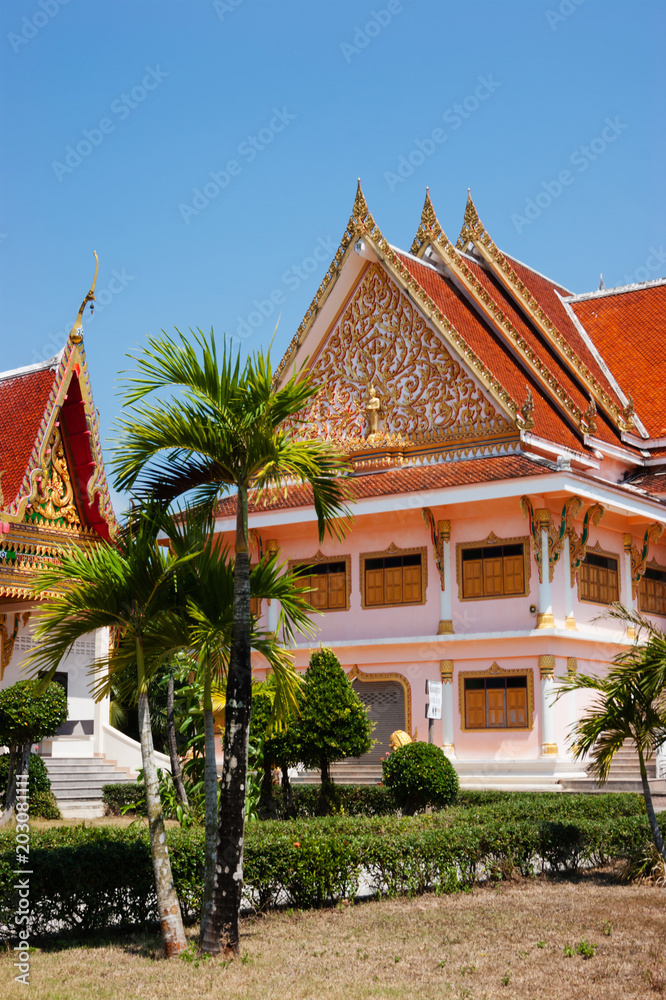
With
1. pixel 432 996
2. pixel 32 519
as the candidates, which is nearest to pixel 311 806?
pixel 32 519

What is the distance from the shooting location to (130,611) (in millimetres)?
8773

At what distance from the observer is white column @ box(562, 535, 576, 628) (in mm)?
20438

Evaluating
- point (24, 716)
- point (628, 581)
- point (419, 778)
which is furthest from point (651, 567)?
point (24, 716)

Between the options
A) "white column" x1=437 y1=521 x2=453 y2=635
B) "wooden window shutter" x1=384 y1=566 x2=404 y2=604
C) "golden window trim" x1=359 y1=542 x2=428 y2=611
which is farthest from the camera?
"wooden window shutter" x1=384 y1=566 x2=404 y2=604

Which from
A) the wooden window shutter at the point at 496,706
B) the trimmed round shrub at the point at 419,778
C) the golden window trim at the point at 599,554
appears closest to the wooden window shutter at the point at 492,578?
the golden window trim at the point at 599,554

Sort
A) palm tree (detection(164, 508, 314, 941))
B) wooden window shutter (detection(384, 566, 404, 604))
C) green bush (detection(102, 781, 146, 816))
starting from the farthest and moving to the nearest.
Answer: wooden window shutter (detection(384, 566, 404, 604))
green bush (detection(102, 781, 146, 816))
palm tree (detection(164, 508, 314, 941))

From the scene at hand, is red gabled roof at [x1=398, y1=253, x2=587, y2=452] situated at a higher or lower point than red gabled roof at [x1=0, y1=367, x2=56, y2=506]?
higher

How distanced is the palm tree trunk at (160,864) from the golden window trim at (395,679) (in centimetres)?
1307

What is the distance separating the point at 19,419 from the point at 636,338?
1498 centimetres

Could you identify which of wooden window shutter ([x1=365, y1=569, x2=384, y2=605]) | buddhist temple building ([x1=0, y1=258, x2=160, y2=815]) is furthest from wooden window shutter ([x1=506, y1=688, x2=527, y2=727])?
buddhist temple building ([x1=0, y1=258, x2=160, y2=815])

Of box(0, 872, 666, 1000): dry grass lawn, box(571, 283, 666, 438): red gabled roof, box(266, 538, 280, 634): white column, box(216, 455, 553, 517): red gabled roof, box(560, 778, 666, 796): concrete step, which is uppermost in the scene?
box(571, 283, 666, 438): red gabled roof

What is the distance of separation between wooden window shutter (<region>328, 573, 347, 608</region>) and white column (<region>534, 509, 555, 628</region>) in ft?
13.7

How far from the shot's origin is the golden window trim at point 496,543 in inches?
815

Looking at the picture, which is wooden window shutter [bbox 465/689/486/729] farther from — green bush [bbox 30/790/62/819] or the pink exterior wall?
green bush [bbox 30/790/62/819]
